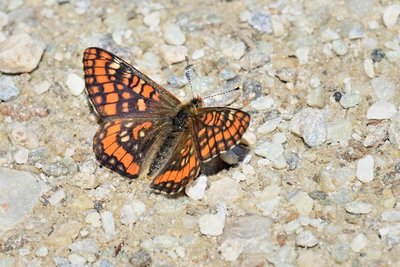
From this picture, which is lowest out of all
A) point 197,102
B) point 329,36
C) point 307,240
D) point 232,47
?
point 307,240

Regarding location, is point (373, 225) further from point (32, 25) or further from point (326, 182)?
point (32, 25)

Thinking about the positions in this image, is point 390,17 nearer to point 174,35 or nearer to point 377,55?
point 377,55

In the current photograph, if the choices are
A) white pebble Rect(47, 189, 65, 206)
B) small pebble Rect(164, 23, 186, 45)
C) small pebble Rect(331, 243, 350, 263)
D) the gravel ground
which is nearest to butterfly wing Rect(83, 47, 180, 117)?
the gravel ground

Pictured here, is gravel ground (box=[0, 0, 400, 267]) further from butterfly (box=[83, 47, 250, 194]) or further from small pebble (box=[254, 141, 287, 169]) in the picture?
butterfly (box=[83, 47, 250, 194])

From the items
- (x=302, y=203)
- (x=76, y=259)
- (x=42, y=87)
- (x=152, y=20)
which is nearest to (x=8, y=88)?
(x=42, y=87)

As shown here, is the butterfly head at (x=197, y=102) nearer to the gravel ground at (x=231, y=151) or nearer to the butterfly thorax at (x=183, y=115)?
the butterfly thorax at (x=183, y=115)
